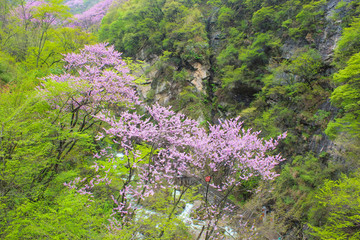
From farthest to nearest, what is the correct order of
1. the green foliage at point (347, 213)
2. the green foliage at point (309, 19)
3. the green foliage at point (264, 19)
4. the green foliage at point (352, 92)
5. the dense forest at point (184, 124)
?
the green foliage at point (264, 19) → the green foliage at point (309, 19) → the green foliage at point (352, 92) → the green foliage at point (347, 213) → the dense forest at point (184, 124)

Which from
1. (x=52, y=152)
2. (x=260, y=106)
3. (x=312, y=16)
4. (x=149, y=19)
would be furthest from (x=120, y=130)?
(x=149, y=19)

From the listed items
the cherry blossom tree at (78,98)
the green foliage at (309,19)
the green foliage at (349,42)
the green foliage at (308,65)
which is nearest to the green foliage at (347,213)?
the green foliage at (349,42)

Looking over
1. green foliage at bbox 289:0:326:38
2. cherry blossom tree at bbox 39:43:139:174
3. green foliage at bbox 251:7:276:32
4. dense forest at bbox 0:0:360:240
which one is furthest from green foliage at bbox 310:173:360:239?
green foliage at bbox 251:7:276:32

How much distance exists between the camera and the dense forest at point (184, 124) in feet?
16.4

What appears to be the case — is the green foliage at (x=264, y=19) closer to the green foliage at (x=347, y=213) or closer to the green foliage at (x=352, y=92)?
the green foliage at (x=352, y=92)

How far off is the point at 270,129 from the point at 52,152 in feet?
47.6

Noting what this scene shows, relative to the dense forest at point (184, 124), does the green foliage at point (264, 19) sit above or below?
above

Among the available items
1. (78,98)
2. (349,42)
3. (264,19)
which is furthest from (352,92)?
(264,19)

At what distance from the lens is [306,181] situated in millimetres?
10992

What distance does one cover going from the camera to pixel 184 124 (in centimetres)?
612

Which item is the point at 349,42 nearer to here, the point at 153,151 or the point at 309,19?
the point at 309,19

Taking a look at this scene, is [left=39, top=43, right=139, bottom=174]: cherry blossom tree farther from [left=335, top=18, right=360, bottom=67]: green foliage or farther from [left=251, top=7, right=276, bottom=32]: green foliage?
[left=251, top=7, right=276, bottom=32]: green foliage

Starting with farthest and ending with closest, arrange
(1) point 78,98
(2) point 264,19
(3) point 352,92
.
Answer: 1. (2) point 264,19
2. (3) point 352,92
3. (1) point 78,98

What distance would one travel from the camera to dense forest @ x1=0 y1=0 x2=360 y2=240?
500 cm
